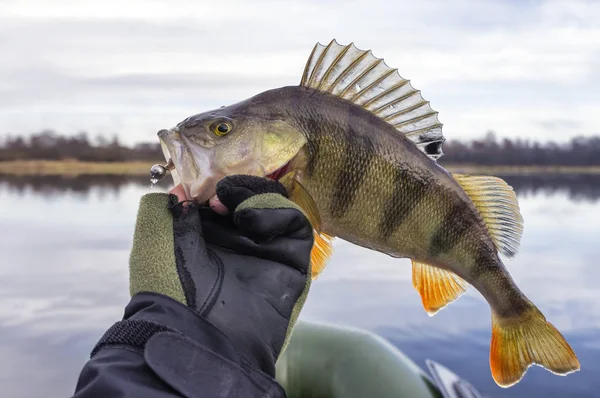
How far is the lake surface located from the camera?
9.23 m

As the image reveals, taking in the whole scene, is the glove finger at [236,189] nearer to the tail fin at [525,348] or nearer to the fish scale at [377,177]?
the fish scale at [377,177]

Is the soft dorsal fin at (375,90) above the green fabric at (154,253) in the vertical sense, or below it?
above

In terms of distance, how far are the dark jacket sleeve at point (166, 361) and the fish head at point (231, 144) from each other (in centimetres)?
62

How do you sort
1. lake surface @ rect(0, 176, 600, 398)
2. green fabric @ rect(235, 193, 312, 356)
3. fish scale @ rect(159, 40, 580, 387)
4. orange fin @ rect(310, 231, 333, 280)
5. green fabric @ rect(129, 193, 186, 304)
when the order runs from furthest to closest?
1. lake surface @ rect(0, 176, 600, 398)
2. orange fin @ rect(310, 231, 333, 280)
3. fish scale @ rect(159, 40, 580, 387)
4. green fabric @ rect(235, 193, 312, 356)
5. green fabric @ rect(129, 193, 186, 304)

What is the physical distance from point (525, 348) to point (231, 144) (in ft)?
4.19

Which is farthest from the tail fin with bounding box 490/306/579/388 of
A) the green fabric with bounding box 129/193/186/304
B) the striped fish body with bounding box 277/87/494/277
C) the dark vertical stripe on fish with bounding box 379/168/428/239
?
the green fabric with bounding box 129/193/186/304

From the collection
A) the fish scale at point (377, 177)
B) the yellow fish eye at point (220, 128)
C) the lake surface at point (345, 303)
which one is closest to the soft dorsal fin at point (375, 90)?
the fish scale at point (377, 177)

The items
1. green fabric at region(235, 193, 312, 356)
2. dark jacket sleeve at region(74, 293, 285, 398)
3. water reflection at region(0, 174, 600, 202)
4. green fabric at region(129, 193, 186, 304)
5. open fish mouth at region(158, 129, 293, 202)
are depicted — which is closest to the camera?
dark jacket sleeve at region(74, 293, 285, 398)

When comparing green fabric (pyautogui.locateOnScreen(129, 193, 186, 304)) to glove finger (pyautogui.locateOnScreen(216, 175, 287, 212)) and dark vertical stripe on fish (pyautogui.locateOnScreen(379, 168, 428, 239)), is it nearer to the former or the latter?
glove finger (pyautogui.locateOnScreen(216, 175, 287, 212))

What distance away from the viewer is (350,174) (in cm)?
198

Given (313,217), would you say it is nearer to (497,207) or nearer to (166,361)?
(497,207)

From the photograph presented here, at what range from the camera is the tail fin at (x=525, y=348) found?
84.0 inches

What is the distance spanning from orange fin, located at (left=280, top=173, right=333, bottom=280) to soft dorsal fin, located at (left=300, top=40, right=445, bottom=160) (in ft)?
1.20

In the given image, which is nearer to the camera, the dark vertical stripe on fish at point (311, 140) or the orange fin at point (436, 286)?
the dark vertical stripe on fish at point (311, 140)
